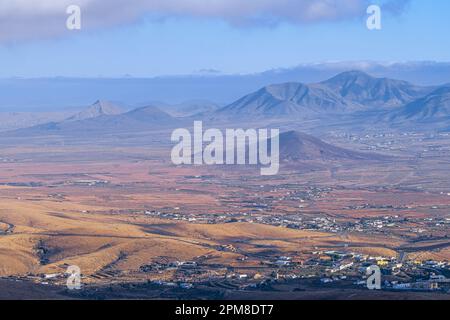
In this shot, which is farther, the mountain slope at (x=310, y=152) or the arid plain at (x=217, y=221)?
the mountain slope at (x=310, y=152)

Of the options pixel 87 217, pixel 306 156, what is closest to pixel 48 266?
pixel 87 217

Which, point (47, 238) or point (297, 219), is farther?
point (297, 219)

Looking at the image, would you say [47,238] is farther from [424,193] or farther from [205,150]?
[205,150]

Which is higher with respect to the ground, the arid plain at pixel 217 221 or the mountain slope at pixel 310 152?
the mountain slope at pixel 310 152

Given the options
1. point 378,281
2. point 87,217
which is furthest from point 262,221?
point 378,281

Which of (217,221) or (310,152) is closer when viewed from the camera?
(217,221)

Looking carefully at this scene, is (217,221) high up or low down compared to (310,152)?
down

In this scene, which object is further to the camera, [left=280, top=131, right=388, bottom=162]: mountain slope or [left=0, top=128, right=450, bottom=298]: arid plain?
[left=280, top=131, right=388, bottom=162]: mountain slope

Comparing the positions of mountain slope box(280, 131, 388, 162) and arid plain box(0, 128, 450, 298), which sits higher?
mountain slope box(280, 131, 388, 162)
